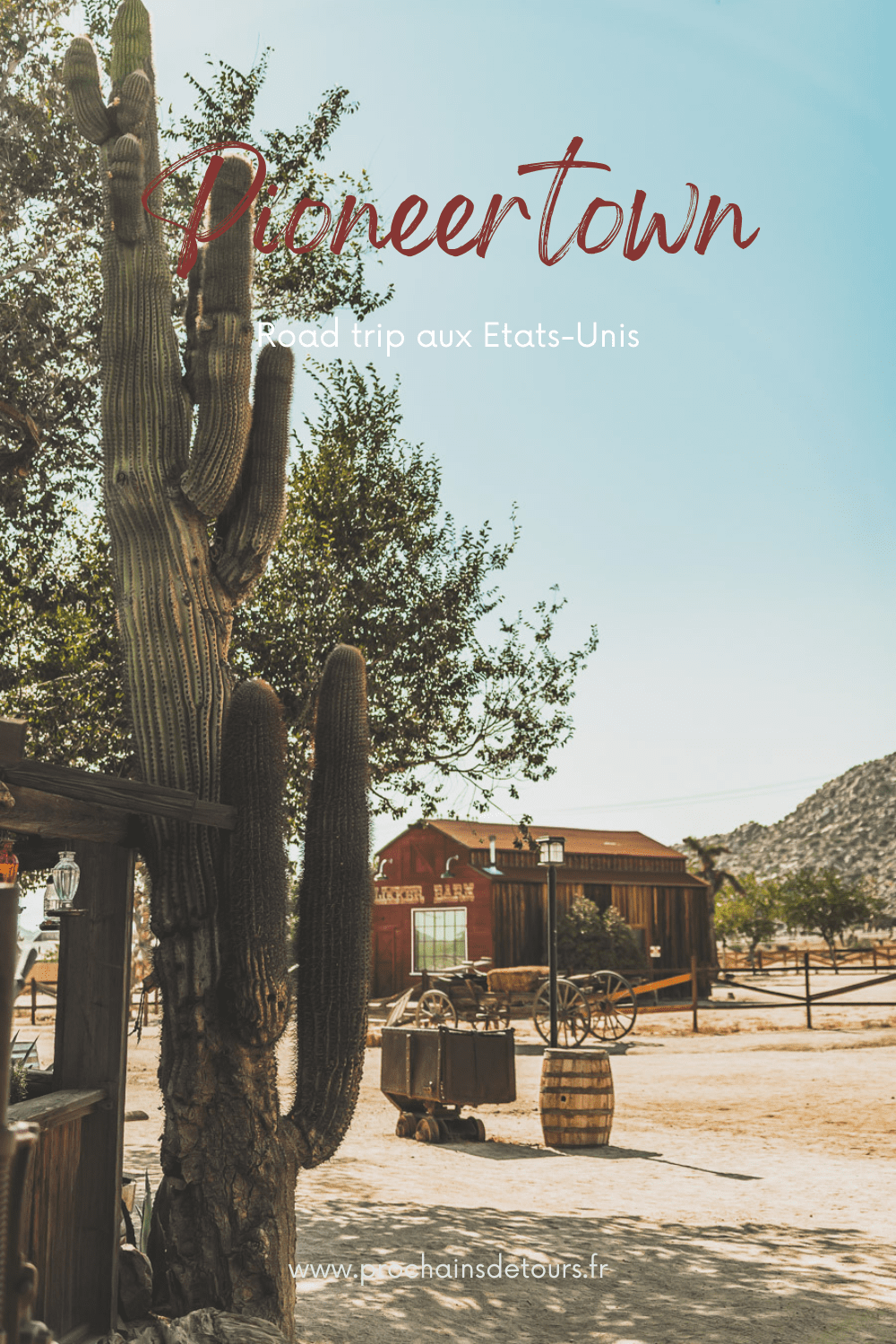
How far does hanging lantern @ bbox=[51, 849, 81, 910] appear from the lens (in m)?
4.43

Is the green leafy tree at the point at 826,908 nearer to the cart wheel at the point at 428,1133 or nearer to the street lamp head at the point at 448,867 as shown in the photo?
the street lamp head at the point at 448,867

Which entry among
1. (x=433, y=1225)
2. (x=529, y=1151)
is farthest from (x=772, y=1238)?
(x=529, y=1151)

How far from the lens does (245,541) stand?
620 centimetres

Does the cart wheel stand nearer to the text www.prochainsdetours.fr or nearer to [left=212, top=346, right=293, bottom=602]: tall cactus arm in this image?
the text www.prochainsdetours.fr

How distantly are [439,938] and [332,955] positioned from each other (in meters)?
26.2

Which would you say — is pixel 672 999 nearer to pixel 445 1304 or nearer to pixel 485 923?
pixel 485 923

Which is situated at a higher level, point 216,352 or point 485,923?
point 216,352

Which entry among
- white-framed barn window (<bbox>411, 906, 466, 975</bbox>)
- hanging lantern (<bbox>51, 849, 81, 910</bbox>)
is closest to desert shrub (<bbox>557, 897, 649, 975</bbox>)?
white-framed barn window (<bbox>411, 906, 466, 975</bbox>)

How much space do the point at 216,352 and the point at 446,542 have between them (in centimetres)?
492

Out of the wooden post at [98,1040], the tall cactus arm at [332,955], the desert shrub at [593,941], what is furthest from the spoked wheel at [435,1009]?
the wooden post at [98,1040]

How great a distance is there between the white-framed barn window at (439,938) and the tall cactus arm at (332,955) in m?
25.0

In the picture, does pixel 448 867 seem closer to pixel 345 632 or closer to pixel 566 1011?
pixel 566 1011

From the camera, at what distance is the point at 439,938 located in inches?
1222

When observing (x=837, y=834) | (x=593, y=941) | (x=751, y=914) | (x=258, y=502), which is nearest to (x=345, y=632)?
(x=258, y=502)
